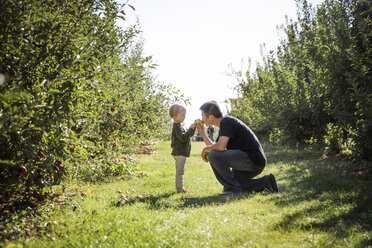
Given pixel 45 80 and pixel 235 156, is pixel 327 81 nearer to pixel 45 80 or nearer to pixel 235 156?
pixel 235 156

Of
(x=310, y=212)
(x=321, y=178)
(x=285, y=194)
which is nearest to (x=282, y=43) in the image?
(x=321, y=178)

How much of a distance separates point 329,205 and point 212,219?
181 cm

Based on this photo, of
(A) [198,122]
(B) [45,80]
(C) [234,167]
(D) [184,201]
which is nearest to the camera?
(B) [45,80]

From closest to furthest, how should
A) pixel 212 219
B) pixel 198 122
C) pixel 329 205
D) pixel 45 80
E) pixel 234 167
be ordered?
pixel 45 80
pixel 212 219
pixel 329 205
pixel 234 167
pixel 198 122

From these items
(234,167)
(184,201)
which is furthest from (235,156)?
(184,201)

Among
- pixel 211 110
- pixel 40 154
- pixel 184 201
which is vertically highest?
pixel 211 110

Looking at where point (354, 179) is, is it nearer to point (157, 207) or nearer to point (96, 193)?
point (157, 207)

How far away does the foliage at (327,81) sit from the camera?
5.36 metres

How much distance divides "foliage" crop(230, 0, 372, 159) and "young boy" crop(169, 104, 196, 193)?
3096 mm

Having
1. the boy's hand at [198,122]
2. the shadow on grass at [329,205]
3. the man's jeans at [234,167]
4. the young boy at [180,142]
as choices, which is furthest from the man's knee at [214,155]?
the shadow on grass at [329,205]

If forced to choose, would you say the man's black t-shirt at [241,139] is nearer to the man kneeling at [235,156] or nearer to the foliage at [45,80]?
the man kneeling at [235,156]

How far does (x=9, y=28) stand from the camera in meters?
3.05

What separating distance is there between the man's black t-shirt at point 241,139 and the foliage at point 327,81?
6.21 feet

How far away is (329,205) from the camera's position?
406 cm
